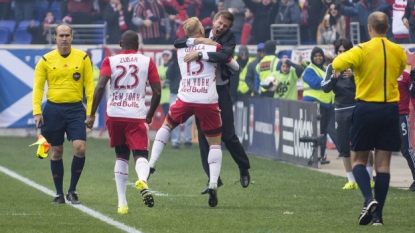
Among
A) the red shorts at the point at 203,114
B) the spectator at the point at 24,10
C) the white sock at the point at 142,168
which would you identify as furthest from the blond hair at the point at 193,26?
the spectator at the point at 24,10

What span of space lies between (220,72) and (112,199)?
200 cm

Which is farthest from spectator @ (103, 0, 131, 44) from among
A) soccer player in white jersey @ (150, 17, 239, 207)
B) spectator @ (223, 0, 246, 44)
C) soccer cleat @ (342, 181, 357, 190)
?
soccer player in white jersey @ (150, 17, 239, 207)

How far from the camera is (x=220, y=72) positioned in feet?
37.8

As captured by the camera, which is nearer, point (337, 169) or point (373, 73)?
point (373, 73)

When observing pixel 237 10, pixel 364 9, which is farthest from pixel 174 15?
pixel 364 9

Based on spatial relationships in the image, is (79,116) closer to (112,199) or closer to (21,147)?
(112,199)

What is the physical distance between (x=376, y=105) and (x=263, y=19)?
15.6 metres

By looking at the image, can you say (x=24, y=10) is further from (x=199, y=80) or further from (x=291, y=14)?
(x=199, y=80)

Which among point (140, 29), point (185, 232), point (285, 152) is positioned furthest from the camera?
point (140, 29)

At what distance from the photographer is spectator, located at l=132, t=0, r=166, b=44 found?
25391 mm

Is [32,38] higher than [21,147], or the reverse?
[32,38]

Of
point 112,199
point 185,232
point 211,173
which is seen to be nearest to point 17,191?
point 112,199

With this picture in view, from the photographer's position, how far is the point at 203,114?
36.7ft

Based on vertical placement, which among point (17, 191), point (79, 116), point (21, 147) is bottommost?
point (21, 147)
